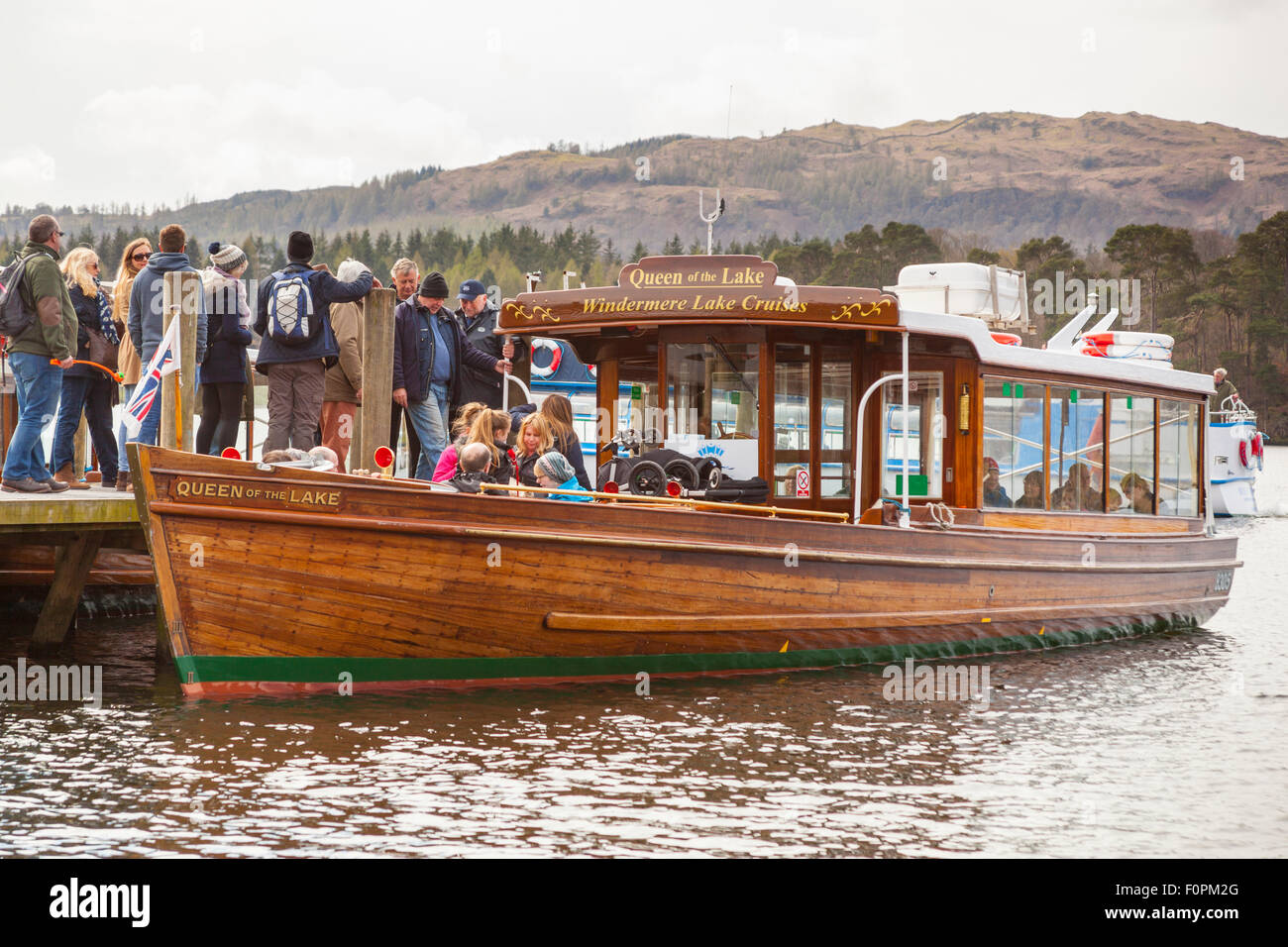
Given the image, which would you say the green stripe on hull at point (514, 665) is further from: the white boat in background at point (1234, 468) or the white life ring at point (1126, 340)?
the white boat in background at point (1234, 468)

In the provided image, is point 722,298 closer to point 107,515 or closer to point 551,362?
point 107,515

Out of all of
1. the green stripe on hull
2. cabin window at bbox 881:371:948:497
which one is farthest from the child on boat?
cabin window at bbox 881:371:948:497

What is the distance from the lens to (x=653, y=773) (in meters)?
7.93

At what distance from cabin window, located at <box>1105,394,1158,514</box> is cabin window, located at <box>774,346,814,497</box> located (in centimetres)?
346

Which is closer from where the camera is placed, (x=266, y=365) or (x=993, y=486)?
(x=266, y=365)

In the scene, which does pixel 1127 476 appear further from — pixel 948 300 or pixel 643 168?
pixel 643 168

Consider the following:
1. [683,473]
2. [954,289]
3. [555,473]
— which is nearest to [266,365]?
[555,473]

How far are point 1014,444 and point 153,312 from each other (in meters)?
7.18

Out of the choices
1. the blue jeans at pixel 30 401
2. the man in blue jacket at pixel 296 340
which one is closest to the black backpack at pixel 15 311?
the blue jeans at pixel 30 401

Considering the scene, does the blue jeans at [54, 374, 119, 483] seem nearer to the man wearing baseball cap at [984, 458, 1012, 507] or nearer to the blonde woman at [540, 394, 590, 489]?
the blonde woman at [540, 394, 590, 489]

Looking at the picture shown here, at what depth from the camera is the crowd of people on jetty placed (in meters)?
10.3

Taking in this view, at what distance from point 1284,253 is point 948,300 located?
10236 centimetres
